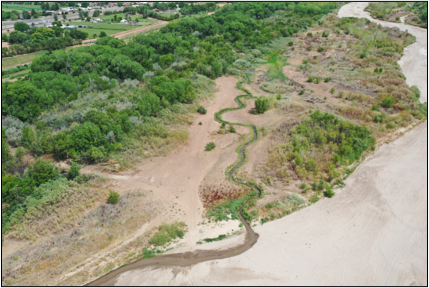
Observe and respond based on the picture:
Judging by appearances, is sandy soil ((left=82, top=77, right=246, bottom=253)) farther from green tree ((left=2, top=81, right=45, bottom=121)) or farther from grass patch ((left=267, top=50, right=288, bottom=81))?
grass patch ((left=267, top=50, right=288, bottom=81))

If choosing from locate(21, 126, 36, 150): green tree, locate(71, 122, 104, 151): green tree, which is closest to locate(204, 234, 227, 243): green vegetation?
locate(71, 122, 104, 151): green tree

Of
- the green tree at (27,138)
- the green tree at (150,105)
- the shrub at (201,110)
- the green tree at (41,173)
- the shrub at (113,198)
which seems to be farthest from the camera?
the shrub at (201,110)

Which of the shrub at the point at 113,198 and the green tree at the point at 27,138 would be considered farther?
the green tree at the point at 27,138

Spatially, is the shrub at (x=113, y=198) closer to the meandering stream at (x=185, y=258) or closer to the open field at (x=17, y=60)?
the meandering stream at (x=185, y=258)

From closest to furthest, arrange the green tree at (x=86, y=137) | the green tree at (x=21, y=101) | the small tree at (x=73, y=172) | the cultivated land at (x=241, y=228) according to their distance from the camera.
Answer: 1. the cultivated land at (x=241, y=228)
2. the small tree at (x=73, y=172)
3. the green tree at (x=86, y=137)
4. the green tree at (x=21, y=101)

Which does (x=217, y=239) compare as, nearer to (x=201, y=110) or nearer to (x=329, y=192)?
(x=329, y=192)

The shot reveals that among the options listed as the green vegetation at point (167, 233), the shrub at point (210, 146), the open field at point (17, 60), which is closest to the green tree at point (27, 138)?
the green vegetation at point (167, 233)

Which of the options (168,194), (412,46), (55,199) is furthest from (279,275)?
(412,46)

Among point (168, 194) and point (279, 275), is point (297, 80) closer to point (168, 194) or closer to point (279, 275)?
point (168, 194)
